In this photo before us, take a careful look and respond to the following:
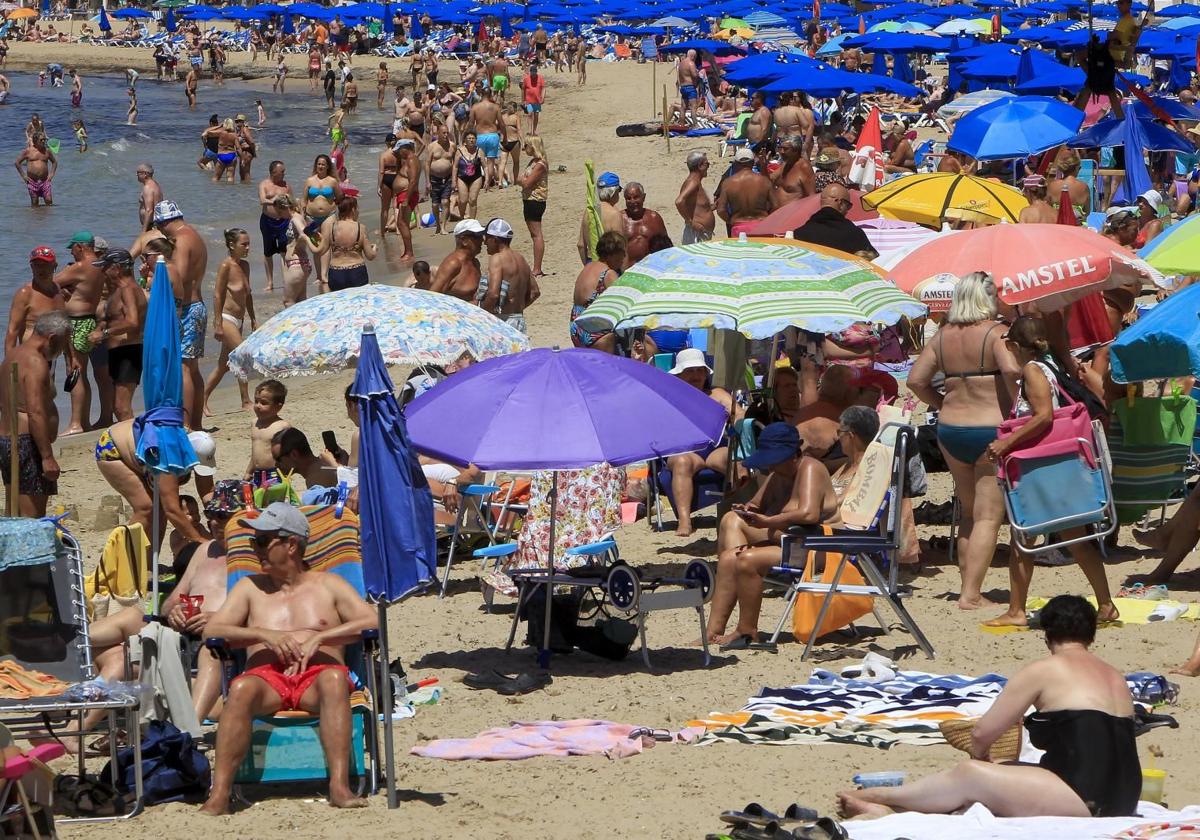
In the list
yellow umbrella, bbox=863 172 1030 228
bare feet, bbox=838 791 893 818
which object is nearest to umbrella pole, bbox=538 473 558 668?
bare feet, bbox=838 791 893 818

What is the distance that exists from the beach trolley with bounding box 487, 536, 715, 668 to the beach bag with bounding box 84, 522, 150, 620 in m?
1.54

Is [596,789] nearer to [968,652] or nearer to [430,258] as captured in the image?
[968,652]

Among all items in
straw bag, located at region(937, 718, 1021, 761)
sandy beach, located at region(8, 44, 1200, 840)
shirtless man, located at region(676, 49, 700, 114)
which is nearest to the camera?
straw bag, located at region(937, 718, 1021, 761)

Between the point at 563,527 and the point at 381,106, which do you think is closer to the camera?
the point at 563,527

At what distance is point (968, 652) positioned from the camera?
272 inches

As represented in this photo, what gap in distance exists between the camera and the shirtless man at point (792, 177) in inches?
537

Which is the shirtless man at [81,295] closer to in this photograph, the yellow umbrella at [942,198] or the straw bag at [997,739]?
the yellow umbrella at [942,198]

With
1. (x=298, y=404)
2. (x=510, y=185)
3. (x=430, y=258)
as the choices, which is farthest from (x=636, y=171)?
(x=298, y=404)

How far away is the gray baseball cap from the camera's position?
567 centimetres

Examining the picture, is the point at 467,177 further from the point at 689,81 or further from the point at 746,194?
the point at 689,81

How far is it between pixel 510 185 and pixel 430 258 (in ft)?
20.2

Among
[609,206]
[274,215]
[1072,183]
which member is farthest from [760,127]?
[609,206]

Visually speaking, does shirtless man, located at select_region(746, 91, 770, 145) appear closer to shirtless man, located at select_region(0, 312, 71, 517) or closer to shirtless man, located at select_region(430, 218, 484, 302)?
shirtless man, located at select_region(430, 218, 484, 302)

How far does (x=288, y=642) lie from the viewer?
217 inches
